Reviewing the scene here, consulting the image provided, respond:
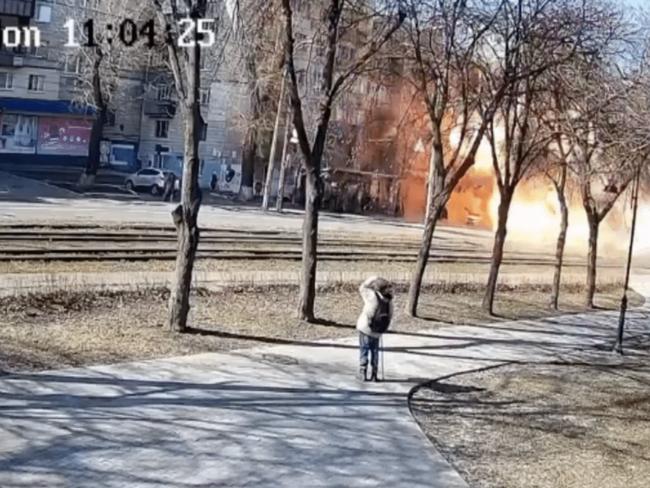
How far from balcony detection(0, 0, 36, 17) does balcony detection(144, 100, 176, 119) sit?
13.2m

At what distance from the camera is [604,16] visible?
21.6 meters

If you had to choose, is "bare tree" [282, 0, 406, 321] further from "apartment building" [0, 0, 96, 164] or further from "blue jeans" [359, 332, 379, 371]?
Answer: "apartment building" [0, 0, 96, 164]

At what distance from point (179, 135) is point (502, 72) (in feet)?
122

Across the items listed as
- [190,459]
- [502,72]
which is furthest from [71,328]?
[502,72]

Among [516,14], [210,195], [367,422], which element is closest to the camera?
[367,422]

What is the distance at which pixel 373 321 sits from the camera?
458 inches

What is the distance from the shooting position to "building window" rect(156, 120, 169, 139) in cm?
5406

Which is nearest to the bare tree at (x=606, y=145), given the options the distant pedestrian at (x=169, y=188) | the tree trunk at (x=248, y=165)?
the distant pedestrian at (x=169, y=188)

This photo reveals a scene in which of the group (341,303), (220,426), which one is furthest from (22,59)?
(220,426)

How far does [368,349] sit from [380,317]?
47 centimetres

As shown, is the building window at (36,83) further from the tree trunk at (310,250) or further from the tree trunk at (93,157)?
the tree trunk at (310,250)

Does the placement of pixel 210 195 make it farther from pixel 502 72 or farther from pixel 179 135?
pixel 502 72

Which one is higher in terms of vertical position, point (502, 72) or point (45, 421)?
point (502, 72)

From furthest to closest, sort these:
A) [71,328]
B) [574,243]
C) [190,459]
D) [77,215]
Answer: [574,243] < [77,215] < [71,328] < [190,459]
